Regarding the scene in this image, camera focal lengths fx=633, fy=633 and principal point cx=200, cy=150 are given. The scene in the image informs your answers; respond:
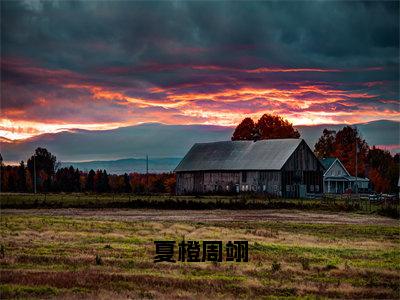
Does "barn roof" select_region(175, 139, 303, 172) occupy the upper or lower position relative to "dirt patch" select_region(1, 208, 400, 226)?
upper

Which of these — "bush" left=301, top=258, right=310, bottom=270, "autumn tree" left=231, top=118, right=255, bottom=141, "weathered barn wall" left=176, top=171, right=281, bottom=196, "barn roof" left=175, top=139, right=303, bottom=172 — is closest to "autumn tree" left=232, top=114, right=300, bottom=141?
"autumn tree" left=231, top=118, right=255, bottom=141

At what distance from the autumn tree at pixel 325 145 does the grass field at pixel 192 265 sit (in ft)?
342

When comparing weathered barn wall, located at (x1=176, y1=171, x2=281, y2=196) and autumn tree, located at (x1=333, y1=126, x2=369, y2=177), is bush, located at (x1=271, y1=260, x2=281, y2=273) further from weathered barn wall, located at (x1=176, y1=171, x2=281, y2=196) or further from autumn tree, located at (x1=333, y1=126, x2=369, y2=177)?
autumn tree, located at (x1=333, y1=126, x2=369, y2=177)

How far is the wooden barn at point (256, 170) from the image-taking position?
299ft

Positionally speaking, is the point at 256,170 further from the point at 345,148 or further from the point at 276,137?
the point at 345,148

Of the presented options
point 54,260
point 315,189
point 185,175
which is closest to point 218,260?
point 54,260

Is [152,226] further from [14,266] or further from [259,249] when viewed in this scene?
[14,266]

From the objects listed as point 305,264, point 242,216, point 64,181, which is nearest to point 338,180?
point 64,181

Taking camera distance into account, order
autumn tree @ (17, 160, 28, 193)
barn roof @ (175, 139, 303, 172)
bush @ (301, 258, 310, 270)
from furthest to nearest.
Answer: autumn tree @ (17, 160, 28, 193)
barn roof @ (175, 139, 303, 172)
bush @ (301, 258, 310, 270)

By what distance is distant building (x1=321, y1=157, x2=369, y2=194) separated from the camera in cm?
10944

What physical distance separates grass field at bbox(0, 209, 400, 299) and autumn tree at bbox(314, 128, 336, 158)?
104 meters

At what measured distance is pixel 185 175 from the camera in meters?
105

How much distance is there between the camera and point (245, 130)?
124375 millimetres

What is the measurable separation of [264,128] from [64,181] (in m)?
43.5
